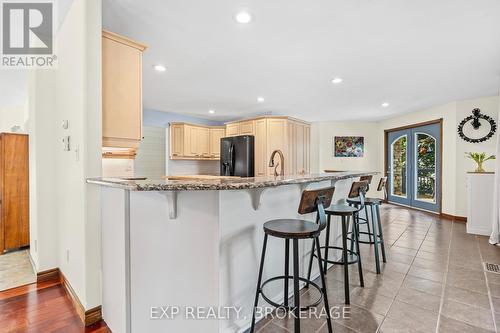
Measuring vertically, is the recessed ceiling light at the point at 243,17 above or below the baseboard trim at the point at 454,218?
above

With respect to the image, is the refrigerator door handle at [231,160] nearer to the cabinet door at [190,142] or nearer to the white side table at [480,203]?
the cabinet door at [190,142]

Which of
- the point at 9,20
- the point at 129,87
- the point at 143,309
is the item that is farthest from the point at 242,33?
the point at 143,309

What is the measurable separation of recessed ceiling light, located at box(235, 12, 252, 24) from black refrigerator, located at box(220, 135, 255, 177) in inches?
120

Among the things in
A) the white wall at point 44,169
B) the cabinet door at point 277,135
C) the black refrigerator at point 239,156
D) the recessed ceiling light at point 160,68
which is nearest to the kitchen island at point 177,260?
the white wall at point 44,169

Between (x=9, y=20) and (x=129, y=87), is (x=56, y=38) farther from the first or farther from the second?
Answer: (x=129, y=87)

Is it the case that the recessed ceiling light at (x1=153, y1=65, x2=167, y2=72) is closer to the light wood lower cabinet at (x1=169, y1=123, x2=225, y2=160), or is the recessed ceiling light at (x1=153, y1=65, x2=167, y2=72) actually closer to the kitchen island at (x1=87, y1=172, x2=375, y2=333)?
the kitchen island at (x1=87, y1=172, x2=375, y2=333)

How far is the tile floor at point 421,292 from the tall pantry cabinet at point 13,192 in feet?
12.0

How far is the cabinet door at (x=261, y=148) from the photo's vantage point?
17.7 feet

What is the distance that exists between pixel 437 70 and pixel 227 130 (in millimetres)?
4167

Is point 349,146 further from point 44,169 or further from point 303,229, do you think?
point 44,169

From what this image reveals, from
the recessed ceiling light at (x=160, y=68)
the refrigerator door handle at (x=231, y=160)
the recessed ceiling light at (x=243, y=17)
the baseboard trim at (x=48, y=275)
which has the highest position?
the recessed ceiling light at (x=160, y=68)

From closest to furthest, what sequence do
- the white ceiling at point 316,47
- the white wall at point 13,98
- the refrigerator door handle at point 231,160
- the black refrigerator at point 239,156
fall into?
the white ceiling at point 316,47 → the white wall at point 13,98 → the black refrigerator at point 239,156 → the refrigerator door handle at point 231,160

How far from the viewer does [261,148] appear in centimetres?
545

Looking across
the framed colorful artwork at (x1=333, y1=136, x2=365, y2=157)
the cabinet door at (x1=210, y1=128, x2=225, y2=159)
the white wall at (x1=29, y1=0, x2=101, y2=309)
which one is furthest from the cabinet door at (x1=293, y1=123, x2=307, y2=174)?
the white wall at (x1=29, y1=0, x2=101, y2=309)
